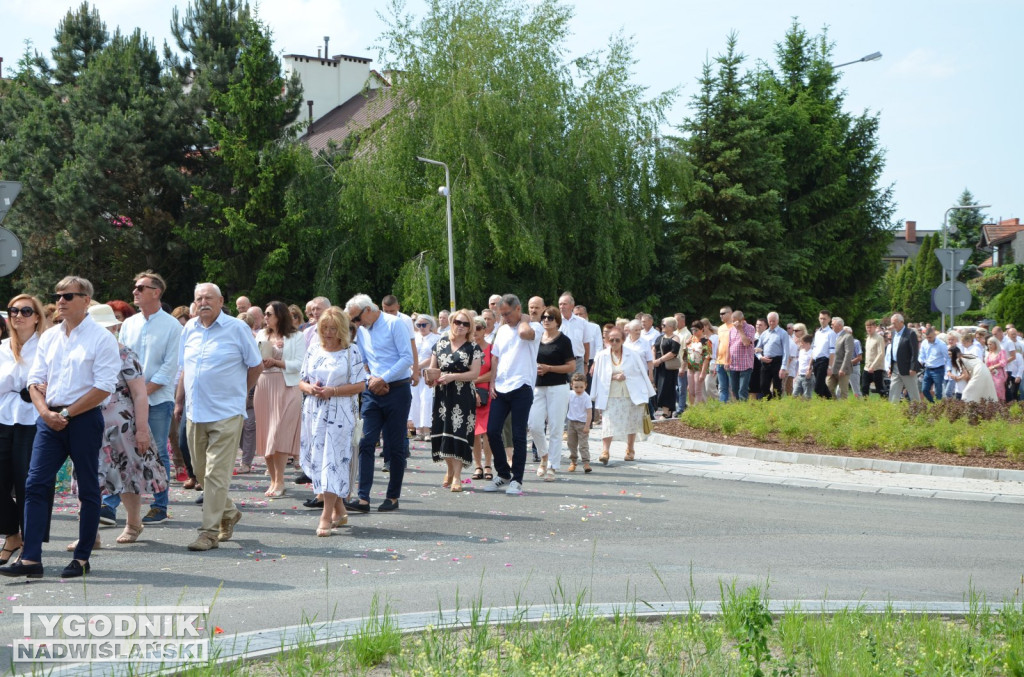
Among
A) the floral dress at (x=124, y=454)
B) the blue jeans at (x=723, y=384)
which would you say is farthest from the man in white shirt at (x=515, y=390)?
the blue jeans at (x=723, y=384)

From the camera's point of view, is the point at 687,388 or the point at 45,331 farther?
the point at 687,388

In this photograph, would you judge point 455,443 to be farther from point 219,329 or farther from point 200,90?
point 200,90

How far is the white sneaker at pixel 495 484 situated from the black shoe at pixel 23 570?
527 centimetres

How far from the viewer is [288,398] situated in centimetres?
1152

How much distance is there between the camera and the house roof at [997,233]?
106 m

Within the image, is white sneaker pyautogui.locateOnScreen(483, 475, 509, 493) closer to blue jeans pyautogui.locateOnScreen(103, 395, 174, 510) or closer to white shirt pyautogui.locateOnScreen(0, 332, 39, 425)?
blue jeans pyautogui.locateOnScreen(103, 395, 174, 510)

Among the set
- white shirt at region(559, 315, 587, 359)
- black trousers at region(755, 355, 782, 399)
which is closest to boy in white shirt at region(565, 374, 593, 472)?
white shirt at region(559, 315, 587, 359)

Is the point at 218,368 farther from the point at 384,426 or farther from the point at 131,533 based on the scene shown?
the point at 384,426

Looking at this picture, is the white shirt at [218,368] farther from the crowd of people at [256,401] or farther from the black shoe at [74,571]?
the black shoe at [74,571]

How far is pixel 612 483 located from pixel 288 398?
3.70 metres

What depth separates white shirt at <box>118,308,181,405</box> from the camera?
9930 mm

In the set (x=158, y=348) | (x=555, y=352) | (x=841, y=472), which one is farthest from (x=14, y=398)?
(x=841, y=472)

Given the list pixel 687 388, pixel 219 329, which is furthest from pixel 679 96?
pixel 219 329

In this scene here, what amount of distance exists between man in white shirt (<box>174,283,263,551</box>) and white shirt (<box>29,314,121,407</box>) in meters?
0.92
